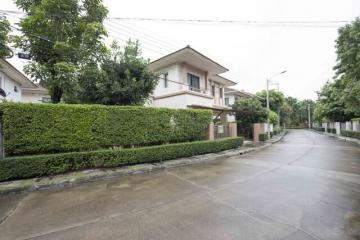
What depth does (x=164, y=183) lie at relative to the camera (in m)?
6.39

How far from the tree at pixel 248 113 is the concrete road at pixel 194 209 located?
14.0m

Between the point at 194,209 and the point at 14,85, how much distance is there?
1750 cm

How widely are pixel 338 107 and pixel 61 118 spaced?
3449cm

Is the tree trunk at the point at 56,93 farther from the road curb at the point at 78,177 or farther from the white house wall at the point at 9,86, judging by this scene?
the road curb at the point at 78,177

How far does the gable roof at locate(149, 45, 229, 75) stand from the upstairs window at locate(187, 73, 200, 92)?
97cm

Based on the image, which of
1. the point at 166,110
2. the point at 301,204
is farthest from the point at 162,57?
the point at 301,204

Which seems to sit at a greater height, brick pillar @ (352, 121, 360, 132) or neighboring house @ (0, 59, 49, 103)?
neighboring house @ (0, 59, 49, 103)

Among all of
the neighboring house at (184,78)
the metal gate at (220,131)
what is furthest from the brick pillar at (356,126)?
the neighboring house at (184,78)

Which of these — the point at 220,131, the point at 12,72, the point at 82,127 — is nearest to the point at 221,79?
the point at 220,131

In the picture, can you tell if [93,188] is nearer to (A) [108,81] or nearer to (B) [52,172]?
(B) [52,172]

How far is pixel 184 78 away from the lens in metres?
15.8

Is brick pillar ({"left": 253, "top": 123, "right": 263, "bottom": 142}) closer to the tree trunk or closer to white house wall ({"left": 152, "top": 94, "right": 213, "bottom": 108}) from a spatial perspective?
white house wall ({"left": 152, "top": 94, "right": 213, "bottom": 108})

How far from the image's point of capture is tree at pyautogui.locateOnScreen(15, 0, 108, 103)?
8.91m

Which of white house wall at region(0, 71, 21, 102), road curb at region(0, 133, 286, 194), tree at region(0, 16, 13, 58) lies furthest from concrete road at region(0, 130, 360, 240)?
white house wall at region(0, 71, 21, 102)
